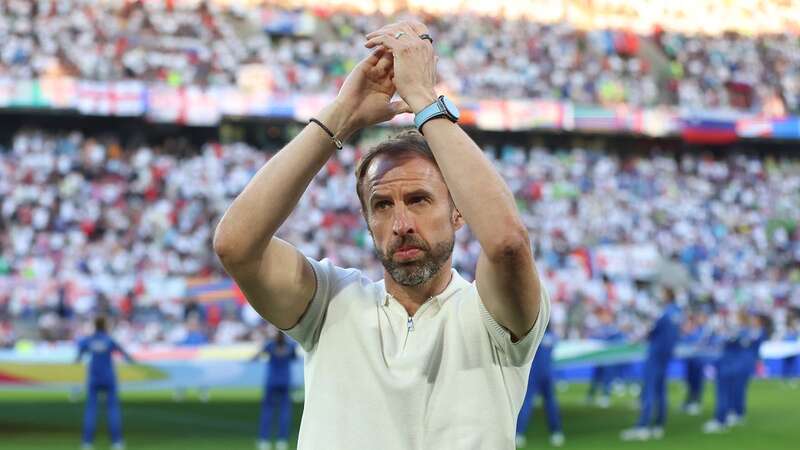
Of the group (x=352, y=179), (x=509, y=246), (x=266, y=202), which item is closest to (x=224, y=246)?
(x=266, y=202)

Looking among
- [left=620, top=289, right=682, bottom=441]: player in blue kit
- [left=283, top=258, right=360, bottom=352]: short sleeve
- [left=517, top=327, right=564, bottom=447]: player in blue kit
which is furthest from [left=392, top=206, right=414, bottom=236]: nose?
[left=620, top=289, right=682, bottom=441]: player in blue kit

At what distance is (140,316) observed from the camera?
2384 cm

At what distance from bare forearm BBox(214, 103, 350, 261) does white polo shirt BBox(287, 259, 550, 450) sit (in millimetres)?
250

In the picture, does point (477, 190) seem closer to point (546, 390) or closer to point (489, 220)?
point (489, 220)

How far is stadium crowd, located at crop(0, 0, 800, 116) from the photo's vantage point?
32312mm

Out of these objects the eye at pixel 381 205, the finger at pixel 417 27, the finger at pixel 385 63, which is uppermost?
the finger at pixel 417 27

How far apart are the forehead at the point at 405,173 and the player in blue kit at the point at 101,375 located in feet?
40.4

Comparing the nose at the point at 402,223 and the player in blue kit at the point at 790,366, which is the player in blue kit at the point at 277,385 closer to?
the nose at the point at 402,223

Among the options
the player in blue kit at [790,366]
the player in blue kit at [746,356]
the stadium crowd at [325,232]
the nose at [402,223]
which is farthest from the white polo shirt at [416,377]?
the player in blue kit at [790,366]

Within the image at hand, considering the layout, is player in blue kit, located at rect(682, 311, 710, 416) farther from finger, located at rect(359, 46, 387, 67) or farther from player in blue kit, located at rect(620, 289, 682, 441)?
finger, located at rect(359, 46, 387, 67)

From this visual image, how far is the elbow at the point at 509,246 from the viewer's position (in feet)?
8.09

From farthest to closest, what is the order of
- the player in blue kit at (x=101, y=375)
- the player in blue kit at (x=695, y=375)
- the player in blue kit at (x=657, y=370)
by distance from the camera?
the player in blue kit at (x=695, y=375) → the player in blue kit at (x=657, y=370) → the player in blue kit at (x=101, y=375)

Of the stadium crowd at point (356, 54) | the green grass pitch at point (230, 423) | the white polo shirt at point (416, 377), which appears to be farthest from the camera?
the stadium crowd at point (356, 54)

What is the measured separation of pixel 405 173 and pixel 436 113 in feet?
0.56
